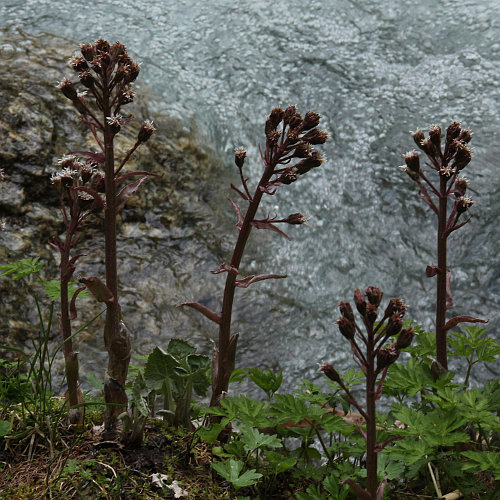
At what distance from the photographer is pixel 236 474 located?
2.03 metres

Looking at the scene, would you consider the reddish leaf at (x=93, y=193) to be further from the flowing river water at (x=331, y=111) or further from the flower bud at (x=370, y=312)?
the flowing river water at (x=331, y=111)

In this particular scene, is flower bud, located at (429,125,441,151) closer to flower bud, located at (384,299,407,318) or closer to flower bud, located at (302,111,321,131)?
flower bud, located at (302,111,321,131)

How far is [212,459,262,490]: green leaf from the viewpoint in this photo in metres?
1.99

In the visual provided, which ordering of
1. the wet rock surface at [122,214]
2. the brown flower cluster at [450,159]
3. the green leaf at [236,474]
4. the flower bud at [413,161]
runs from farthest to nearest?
the wet rock surface at [122,214] < the flower bud at [413,161] < the brown flower cluster at [450,159] < the green leaf at [236,474]

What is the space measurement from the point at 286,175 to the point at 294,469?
3.55 ft

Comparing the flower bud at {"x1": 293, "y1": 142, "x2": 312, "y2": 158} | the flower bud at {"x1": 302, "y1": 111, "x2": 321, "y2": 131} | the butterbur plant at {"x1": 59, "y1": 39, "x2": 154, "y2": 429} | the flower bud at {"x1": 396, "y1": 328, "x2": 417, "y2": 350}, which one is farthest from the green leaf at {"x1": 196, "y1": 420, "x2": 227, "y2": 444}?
the flower bud at {"x1": 302, "y1": 111, "x2": 321, "y2": 131}

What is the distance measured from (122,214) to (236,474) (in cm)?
304

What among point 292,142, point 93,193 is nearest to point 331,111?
point 292,142

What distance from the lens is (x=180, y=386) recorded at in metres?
2.47

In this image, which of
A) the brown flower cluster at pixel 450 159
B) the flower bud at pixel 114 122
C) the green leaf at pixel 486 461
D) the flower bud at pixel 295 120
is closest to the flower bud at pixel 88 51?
the flower bud at pixel 114 122

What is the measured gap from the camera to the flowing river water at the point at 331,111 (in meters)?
4.93

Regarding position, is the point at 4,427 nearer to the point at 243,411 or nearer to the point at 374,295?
the point at 243,411

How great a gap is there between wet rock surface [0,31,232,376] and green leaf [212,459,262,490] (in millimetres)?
2078

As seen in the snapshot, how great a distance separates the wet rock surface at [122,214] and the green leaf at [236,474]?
6.82ft
